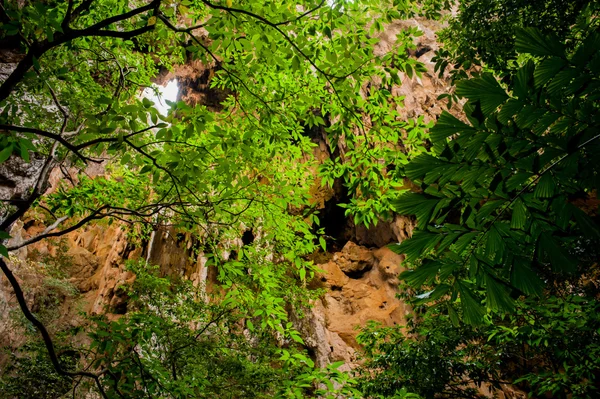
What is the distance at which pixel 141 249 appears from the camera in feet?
45.6

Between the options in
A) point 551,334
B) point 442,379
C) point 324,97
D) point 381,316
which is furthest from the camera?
point 381,316

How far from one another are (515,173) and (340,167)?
1837 mm

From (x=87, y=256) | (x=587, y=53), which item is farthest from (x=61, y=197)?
(x=87, y=256)

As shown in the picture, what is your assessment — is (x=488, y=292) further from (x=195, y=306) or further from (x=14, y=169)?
(x=14, y=169)

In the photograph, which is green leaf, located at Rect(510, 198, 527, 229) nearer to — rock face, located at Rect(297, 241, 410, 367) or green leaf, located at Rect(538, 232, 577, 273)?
green leaf, located at Rect(538, 232, 577, 273)

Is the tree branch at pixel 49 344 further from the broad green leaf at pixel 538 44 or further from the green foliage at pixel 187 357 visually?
the broad green leaf at pixel 538 44

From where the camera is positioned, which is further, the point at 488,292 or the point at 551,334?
the point at 551,334

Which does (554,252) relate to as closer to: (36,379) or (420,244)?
(420,244)

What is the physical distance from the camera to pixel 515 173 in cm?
93

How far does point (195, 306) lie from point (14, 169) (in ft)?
14.3

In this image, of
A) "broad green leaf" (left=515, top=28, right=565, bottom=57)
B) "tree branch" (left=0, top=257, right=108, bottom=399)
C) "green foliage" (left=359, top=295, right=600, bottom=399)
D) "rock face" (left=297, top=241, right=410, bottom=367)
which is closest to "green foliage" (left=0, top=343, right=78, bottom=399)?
"tree branch" (left=0, top=257, right=108, bottom=399)

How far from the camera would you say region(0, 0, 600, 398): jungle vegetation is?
890 mm

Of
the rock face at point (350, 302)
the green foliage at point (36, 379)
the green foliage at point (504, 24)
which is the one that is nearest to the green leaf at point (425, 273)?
the green foliage at point (504, 24)

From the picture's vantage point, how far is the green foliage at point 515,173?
2.78ft
